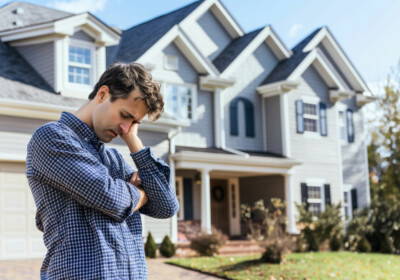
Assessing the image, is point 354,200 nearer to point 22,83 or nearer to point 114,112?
point 22,83

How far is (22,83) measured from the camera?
1461cm

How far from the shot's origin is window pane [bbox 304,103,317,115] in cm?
2173

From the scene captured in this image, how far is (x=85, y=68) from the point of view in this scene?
15.8m

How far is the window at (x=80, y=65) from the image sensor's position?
612 inches

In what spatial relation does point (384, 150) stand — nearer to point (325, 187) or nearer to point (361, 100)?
point (361, 100)

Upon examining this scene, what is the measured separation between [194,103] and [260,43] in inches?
164

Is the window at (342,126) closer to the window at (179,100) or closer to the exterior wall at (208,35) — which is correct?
the exterior wall at (208,35)

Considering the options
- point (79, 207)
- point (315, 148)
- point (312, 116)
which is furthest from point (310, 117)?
point (79, 207)

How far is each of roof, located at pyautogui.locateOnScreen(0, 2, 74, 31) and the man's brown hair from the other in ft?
51.5

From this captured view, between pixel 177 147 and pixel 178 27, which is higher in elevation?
pixel 178 27

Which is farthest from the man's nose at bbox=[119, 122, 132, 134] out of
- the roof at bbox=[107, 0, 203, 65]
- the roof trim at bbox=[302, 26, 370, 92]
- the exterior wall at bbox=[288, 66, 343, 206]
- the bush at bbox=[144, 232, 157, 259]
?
the roof trim at bbox=[302, 26, 370, 92]

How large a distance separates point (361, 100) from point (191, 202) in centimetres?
871

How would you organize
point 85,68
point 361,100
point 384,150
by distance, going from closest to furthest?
point 85,68
point 361,100
point 384,150

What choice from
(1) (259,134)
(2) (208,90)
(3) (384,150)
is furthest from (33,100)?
(3) (384,150)
